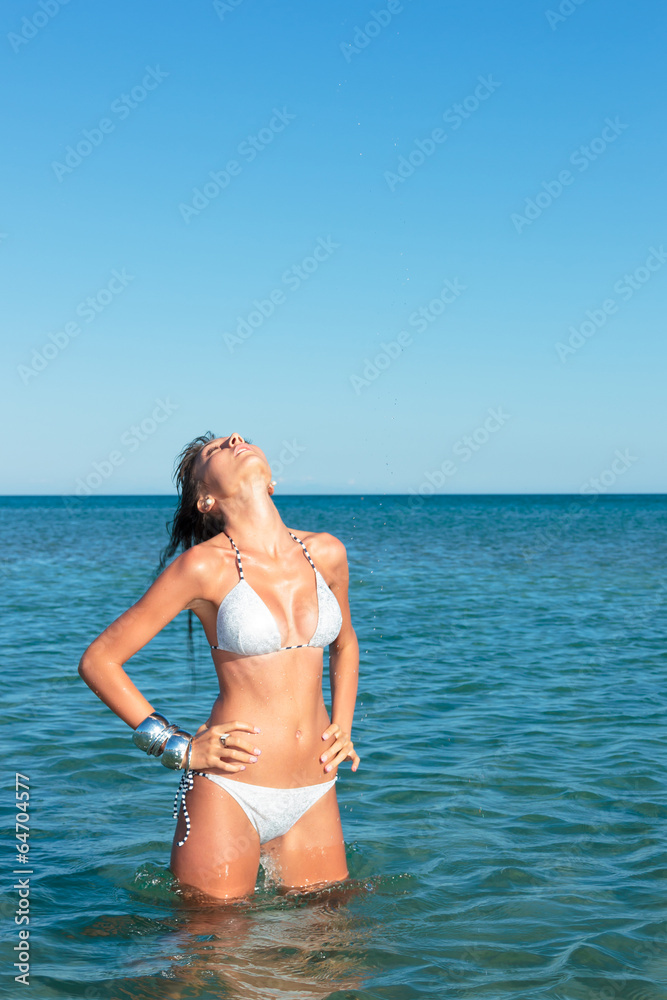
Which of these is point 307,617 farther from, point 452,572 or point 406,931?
point 452,572

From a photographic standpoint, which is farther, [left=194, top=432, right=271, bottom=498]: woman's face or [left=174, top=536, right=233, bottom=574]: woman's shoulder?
[left=194, top=432, right=271, bottom=498]: woman's face

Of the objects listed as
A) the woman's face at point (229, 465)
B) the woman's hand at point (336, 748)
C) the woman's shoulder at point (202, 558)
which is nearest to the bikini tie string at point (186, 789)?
the woman's hand at point (336, 748)

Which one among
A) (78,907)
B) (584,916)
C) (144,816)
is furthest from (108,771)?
(584,916)

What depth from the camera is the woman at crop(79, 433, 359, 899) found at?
410cm

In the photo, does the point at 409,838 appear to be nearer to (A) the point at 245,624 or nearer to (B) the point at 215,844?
(B) the point at 215,844

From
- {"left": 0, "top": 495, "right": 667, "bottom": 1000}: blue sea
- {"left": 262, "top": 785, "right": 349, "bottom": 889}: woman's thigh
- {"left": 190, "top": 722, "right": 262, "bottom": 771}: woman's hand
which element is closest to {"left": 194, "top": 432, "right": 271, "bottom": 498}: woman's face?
{"left": 190, "top": 722, "right": 262, "bottom": 771}: woman's hand

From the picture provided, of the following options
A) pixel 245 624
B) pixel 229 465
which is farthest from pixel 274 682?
pixel 229 465

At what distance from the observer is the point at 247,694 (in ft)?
13.8

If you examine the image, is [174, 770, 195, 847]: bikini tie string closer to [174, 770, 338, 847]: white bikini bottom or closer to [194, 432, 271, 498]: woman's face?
[174, 770, 338, 847]: white bikini bottom

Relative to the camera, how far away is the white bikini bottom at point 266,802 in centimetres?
416

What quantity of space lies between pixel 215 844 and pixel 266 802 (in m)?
0.30

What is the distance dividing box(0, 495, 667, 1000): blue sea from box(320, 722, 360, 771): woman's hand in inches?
29.1

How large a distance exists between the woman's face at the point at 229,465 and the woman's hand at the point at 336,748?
4.17 ft

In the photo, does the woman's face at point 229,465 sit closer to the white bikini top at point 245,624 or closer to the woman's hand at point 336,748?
the white bikini top at point 245,624
